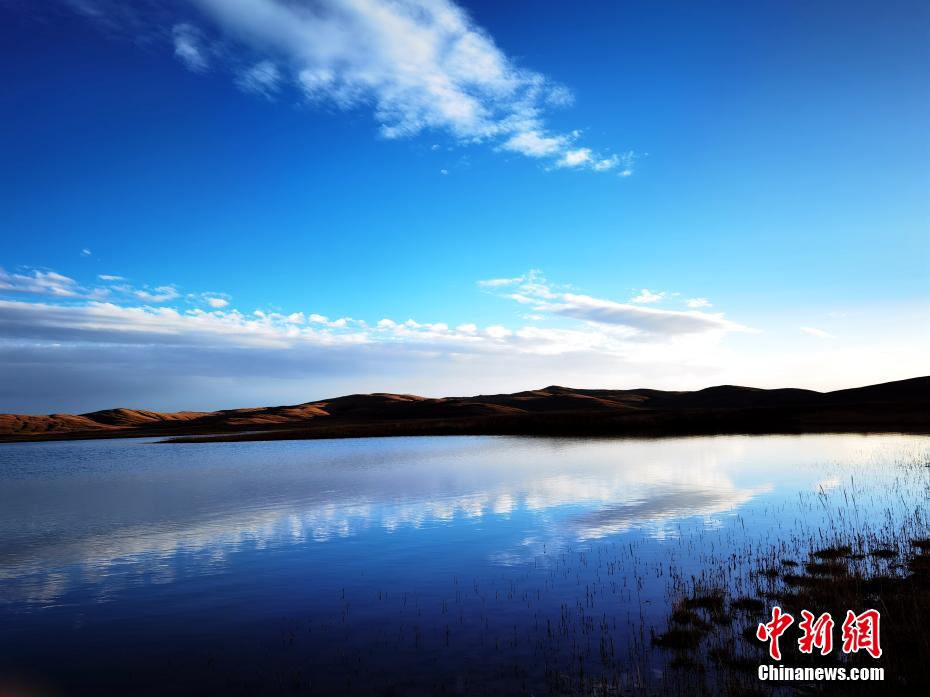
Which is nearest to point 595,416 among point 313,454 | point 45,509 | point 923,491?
point 313,454

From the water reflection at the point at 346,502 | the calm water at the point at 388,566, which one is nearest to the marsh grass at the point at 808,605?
the calm water at the point at 388,566

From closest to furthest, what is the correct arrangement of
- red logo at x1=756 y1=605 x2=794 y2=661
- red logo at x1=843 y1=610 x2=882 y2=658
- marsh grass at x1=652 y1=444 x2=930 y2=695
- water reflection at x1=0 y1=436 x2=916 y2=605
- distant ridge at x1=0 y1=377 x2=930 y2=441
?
marsh grass at x1=652 y1=444 x2=930 y2=695 < red logo at x1=843 y1=610 x2=882 y2=658 < red logo at x1=756 y1=605 x2=794 y2=661 < water reflection at x1=0 y1=436 x2=916 y2=605 < distant ridge at x1=0 y1=377 x2=930 y2=441

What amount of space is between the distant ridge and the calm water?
39.3 m

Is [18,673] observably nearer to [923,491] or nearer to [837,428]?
[923,491]

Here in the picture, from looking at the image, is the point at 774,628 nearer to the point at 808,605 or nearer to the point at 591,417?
the point at 808,605

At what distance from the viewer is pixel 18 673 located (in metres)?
9.52

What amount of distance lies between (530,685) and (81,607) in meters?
10.2

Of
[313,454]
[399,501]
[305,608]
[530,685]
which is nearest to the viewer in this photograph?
[530,685]

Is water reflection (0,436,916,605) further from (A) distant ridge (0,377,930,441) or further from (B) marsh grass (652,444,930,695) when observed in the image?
(A) distant ridge (0,377,930,441)

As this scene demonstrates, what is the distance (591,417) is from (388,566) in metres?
70.1

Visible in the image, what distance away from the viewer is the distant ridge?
228 feet

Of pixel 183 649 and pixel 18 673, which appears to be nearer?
pixel 18 673

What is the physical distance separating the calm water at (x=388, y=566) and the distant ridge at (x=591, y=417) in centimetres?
3933

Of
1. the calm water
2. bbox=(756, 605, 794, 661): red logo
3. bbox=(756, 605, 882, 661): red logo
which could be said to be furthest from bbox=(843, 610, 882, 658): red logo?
the calm water
